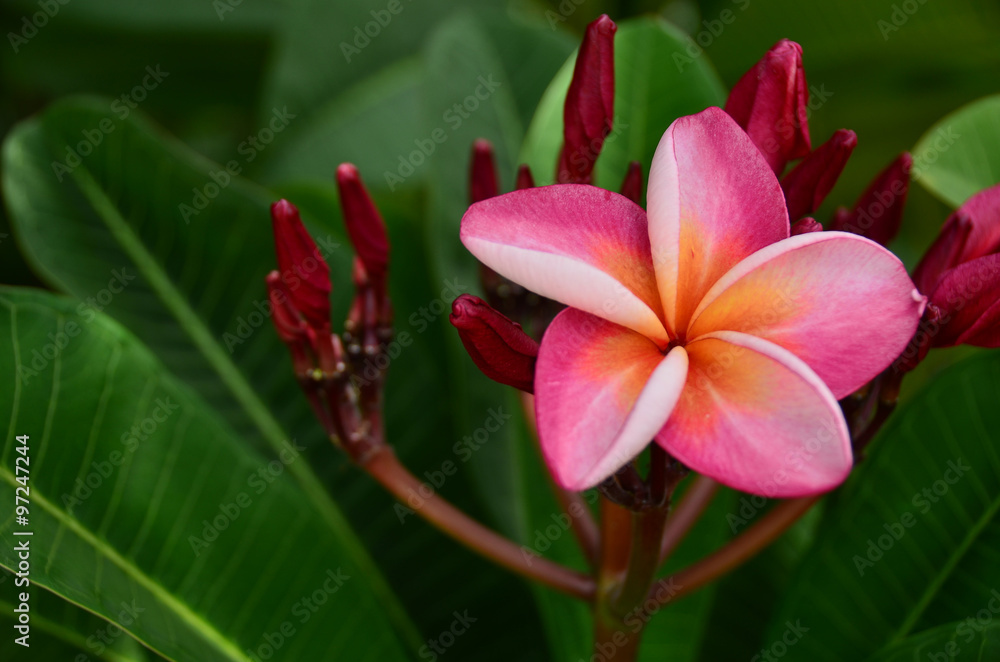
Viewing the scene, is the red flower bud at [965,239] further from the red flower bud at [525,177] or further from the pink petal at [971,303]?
the red flower bud at [525,177]

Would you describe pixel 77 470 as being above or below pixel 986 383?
above

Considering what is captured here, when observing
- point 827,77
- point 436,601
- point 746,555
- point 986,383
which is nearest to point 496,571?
point 436,601

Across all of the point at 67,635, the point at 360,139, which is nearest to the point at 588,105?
the point at 67,635

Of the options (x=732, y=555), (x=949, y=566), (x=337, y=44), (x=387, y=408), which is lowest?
(x=949, y=566)

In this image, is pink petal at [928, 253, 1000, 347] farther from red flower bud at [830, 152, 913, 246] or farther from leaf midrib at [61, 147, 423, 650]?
leaf midrib at [61, 147, 423, 650]

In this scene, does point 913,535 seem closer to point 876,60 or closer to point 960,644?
point 960,644

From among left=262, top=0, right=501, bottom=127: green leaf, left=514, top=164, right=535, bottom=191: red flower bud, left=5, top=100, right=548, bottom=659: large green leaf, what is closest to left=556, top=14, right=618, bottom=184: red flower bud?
left=514, top=164, right=535, bottom=191: red flower bud

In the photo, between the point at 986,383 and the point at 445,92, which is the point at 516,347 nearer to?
the point at 986,383
